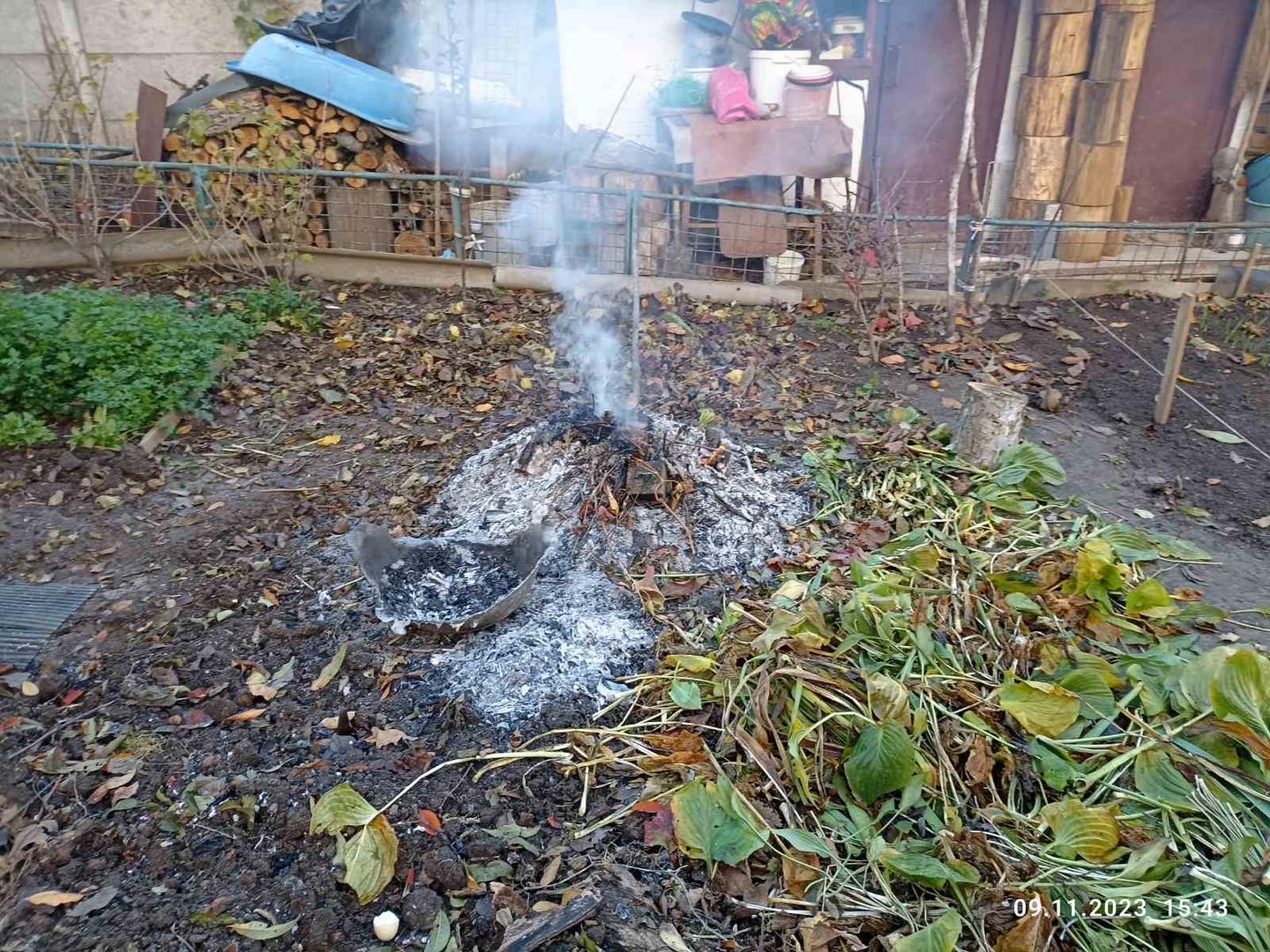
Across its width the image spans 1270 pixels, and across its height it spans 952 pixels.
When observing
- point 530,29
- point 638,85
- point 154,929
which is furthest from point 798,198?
point 154,929

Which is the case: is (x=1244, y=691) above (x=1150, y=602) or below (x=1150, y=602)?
above

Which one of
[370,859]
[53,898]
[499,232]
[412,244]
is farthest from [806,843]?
[412,244]

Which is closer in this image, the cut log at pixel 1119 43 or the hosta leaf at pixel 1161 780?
the hosta leaf at pixel 1161 780

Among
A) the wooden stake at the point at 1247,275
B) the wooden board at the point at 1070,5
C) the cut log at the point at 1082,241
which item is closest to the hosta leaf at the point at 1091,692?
the wooden stake at the point at 1247,275

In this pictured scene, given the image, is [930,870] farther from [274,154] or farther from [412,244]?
[274,154]

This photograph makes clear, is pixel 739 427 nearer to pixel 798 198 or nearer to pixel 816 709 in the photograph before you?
pixel 816 709

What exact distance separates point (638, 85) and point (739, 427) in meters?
4.87

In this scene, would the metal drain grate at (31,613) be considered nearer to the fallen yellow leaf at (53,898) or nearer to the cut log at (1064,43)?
the fallen yellow leaf at (53,898)

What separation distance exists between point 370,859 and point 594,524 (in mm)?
2028

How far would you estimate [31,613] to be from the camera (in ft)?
12.4

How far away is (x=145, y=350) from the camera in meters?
5.38

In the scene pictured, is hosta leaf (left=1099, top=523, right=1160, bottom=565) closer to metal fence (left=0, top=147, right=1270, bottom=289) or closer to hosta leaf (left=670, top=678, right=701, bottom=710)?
hosta leaf (left=670, top=678, right=701, bottom=710)

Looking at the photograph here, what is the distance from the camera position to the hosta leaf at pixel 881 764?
2787 millimetres

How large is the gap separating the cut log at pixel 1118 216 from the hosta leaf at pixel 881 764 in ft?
23.1
